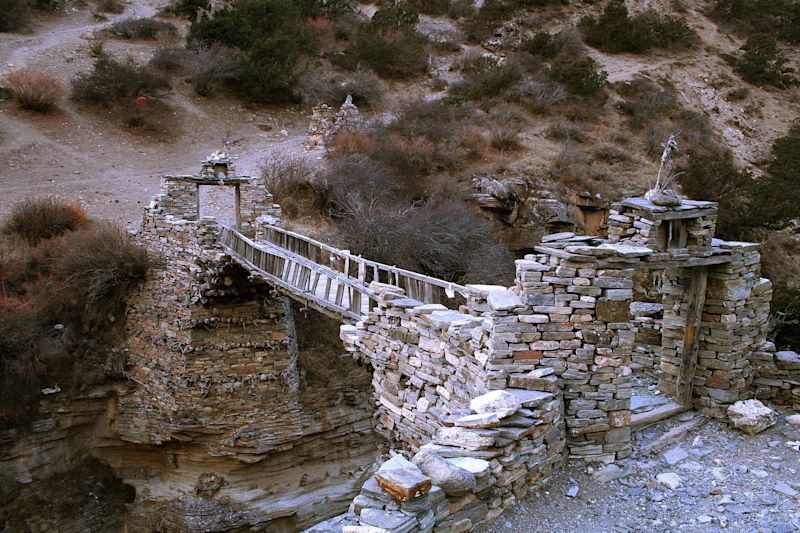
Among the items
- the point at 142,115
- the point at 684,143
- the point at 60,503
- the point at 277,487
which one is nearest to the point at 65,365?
the point at 60,503

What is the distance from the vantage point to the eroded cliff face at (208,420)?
13992 millimetres

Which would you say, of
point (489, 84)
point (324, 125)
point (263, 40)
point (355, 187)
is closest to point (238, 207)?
point (355, 187)

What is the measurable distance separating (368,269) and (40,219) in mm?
8696

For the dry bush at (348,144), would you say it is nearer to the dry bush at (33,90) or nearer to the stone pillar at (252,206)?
the stone pillar at (252,206)

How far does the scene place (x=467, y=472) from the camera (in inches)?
177

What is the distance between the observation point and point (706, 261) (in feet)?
22.0

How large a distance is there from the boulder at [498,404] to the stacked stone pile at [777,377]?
400cm

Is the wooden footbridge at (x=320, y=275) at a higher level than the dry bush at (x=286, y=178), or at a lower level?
lower

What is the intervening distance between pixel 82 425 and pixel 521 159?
56.2 feet

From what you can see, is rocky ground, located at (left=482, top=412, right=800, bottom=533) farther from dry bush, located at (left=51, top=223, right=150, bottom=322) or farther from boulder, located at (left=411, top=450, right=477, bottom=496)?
dry bush, located at (left=51, top=223, right=150, bottom=322)

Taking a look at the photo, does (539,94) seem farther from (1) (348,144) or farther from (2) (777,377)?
(2) (777,377)

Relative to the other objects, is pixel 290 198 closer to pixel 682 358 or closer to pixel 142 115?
pixel 142 115

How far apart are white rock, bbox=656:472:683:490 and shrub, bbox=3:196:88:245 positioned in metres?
15.5

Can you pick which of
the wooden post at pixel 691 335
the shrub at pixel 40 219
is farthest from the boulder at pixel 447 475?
the shrub at pixel 40 219
